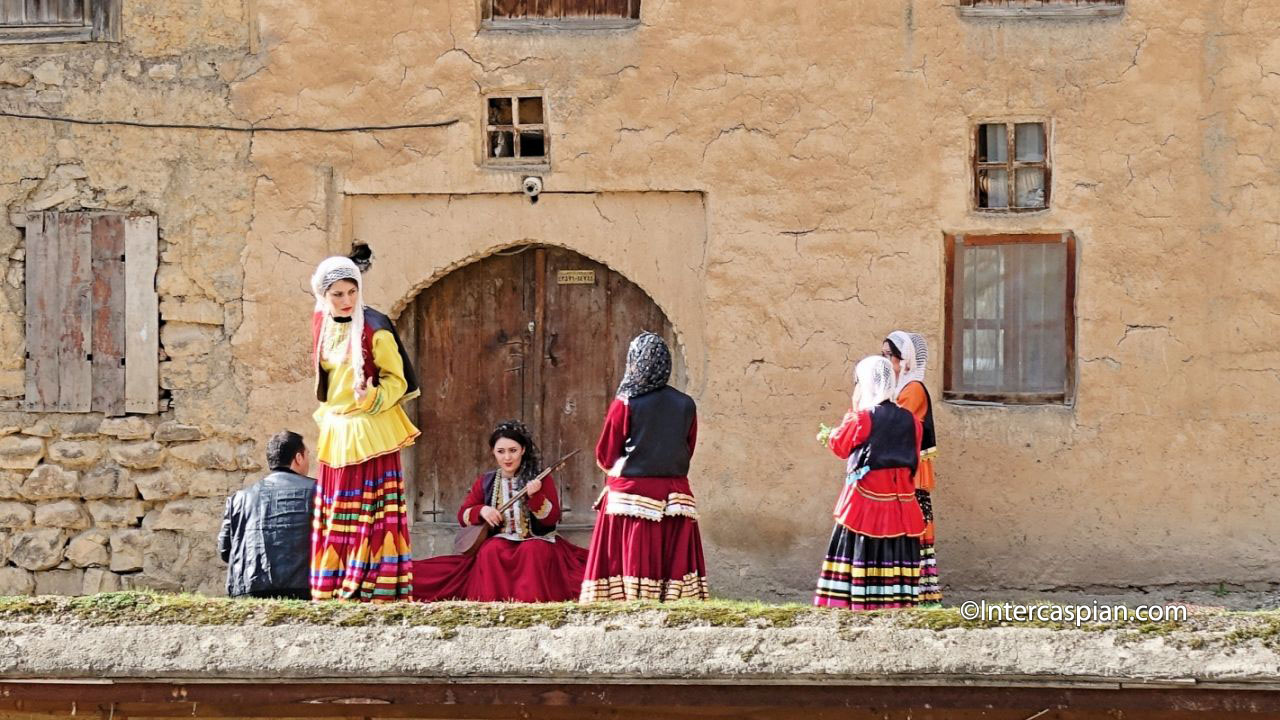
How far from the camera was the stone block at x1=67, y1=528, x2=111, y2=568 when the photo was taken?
895 centimetres

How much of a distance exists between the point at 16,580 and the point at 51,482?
0.54m

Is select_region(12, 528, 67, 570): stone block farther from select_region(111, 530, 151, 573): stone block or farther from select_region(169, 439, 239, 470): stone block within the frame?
select_region(169, 439, 239, 470): stone block

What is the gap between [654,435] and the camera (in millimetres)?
7434

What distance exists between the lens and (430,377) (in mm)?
9164

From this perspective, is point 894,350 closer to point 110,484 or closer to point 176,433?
point 176,433

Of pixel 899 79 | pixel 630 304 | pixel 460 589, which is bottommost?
pixel 460 589

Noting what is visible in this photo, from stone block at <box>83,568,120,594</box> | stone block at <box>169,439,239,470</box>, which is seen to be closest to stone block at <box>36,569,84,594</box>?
stone block at <box>83,568,120,594</box>

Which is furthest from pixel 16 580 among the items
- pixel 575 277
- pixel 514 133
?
pixel 514 133

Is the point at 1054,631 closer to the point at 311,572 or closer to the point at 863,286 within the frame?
the point at 311,572

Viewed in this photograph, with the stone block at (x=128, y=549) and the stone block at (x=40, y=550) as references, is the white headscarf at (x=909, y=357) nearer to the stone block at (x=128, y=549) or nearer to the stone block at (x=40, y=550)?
the stone block at (x=128, y=549)

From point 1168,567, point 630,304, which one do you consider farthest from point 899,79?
point 1168,567

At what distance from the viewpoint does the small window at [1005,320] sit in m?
8.75

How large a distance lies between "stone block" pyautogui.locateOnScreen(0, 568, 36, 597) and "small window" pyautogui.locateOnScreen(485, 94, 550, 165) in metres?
3.22

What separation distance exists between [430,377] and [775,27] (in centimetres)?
256
